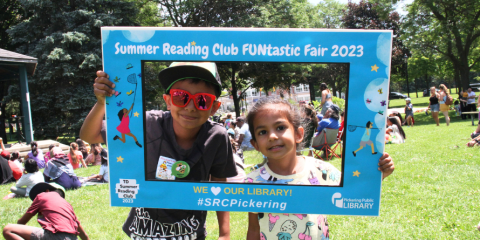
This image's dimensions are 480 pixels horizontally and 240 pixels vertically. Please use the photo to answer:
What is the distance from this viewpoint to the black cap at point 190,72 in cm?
179

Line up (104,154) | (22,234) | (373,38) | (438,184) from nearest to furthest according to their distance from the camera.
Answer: (373,38), (22,234), (438,184), (104,154)

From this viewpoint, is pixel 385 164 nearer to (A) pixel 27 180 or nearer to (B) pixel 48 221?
(B) pixel 48 221

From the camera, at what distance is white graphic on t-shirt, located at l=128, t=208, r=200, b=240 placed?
1955 mm

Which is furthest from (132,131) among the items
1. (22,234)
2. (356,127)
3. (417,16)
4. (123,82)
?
(417,16)

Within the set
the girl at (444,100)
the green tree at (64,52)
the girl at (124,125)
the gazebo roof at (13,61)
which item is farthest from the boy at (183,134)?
the green tree at (64,52)

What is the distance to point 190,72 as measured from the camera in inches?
72.5

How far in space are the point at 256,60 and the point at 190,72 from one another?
399mm

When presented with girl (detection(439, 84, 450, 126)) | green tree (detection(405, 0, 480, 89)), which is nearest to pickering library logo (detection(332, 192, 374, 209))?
girl (detection(439, 84, 450, 126))

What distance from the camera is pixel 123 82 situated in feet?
6.08

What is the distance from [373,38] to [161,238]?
1722 millimetres

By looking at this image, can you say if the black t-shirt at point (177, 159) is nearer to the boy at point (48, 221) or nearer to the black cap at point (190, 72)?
the black cap at point (190, 72)

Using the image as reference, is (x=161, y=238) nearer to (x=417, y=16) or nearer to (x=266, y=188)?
(x=266, y=188)

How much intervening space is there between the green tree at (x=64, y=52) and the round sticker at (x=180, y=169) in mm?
18336

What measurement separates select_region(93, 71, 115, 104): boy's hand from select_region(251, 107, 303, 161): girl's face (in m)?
0.90
